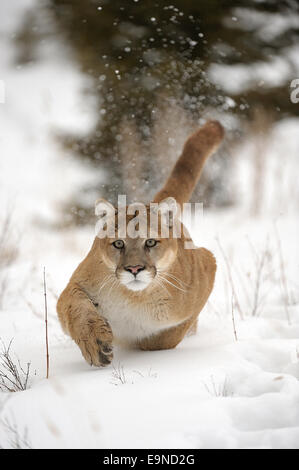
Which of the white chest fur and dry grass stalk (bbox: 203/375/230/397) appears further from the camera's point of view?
the white chest fur

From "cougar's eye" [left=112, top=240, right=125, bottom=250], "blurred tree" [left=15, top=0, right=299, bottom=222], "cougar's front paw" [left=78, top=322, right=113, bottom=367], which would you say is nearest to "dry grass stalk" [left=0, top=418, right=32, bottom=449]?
"cougar's front paw" [left=78, top=322, right=113, bottom=367]

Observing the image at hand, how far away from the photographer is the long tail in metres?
3.83

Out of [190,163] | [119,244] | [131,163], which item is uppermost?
[131,163]

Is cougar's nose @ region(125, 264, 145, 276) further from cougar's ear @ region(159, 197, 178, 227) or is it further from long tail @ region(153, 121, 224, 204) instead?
long tail @ region(153, 121, 224, 204)

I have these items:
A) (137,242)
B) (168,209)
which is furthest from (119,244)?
(168,209)

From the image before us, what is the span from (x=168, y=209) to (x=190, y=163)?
895 mm

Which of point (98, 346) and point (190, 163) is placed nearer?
point (98, 346)

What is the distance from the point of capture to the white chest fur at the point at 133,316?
307 cm

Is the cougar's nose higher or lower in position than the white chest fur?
higher

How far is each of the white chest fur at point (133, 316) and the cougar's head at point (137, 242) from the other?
0.47ft

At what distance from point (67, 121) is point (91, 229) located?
2.34 m

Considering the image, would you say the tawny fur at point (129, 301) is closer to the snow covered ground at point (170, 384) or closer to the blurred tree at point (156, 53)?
the snow covered ground at point (170, 384)

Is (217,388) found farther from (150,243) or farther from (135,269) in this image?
(150,243)

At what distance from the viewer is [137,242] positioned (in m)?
3.03
